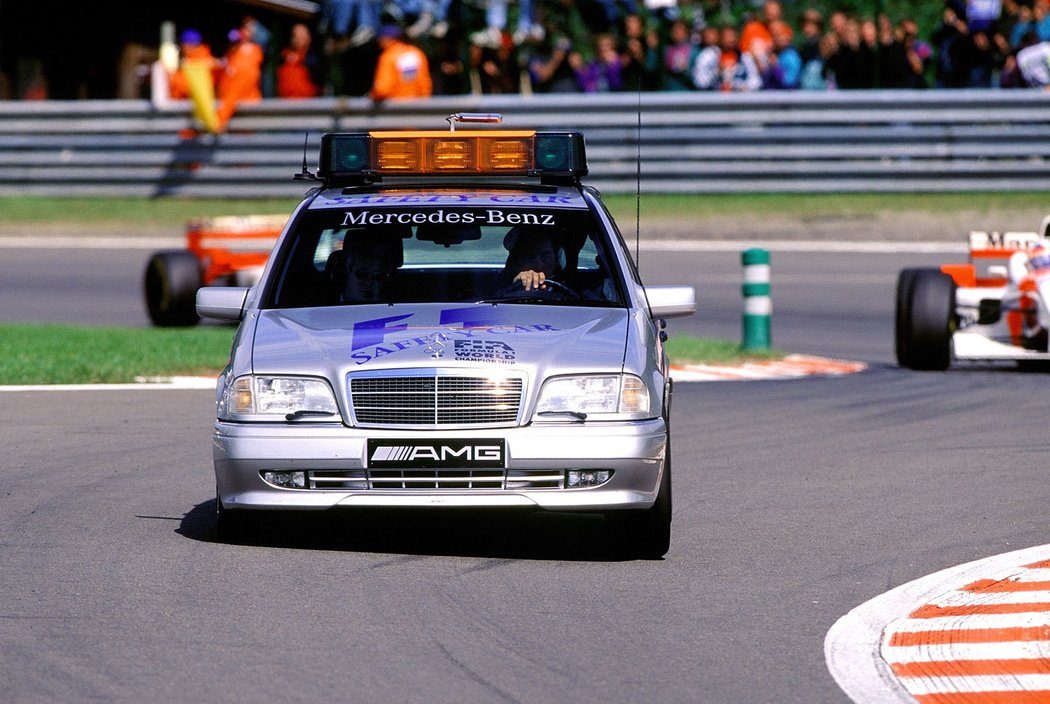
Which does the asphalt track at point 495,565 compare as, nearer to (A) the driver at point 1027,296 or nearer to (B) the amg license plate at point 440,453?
(B) the amg license plate at point 440,453

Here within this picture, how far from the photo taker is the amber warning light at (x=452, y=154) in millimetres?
8898

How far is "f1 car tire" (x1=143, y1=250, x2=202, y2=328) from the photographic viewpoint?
17.9 m

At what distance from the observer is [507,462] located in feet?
24.1

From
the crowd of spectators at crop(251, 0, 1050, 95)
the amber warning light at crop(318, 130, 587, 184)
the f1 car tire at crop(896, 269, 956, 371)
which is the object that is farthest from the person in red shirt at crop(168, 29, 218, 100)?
the amber warning light at crop(318, 130, 587, 184)

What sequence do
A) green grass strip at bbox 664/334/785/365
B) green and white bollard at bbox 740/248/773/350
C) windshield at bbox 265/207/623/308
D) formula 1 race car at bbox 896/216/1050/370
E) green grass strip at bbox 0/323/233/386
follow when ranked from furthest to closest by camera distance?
green and white bollard at bbox 740/248/773/350
green grass strip at bbox 664/334/785/365
formula 1 race car at bbox 896/216/1050/370
green grass strip at bbox 0/323/233/386
windshield at bbox 265/207/623/308

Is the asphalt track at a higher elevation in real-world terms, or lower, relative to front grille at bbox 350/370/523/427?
lower

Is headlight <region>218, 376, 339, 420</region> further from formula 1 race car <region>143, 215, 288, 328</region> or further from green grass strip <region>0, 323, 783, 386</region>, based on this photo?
formula 1 race car <region>143, 215, 288, 328</region>

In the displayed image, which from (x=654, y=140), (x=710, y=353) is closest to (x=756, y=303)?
(x=710, y=353)

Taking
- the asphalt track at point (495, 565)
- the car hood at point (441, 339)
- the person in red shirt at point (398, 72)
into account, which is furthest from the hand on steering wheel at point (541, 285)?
the person in red shirt at point (398, 72)

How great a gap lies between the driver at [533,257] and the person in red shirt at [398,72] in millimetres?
16644

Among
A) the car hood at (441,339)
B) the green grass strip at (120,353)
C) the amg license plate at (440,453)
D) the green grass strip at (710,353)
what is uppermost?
the car hood at (441,339)

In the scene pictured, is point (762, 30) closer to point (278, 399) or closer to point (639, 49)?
point (639, 49)

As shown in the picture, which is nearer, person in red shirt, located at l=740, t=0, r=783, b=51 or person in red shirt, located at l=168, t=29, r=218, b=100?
person in red shirt, located at l=740, t=0, r=783, b=51

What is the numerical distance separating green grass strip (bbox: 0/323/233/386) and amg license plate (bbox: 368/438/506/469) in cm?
660
